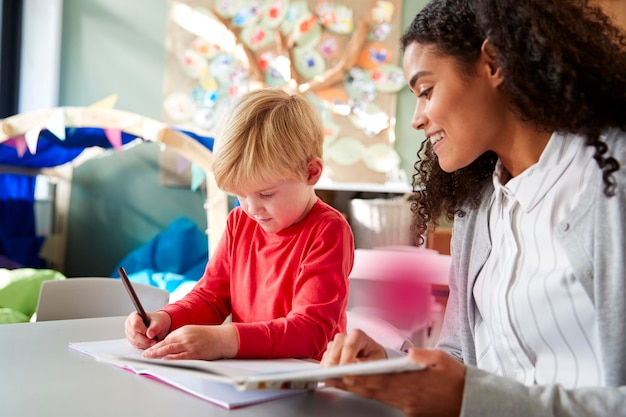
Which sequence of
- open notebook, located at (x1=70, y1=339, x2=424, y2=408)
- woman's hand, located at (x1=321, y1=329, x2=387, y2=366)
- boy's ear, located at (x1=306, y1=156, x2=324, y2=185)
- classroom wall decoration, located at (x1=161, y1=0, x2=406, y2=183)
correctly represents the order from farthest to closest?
classroom wall decoration, located at (x1=161, y1=0, x2=406, y2=183), boy's ear, located at (x1=306, y1=156, x2=324, y2=185), woman's hand, located at (x1=321, y1=329, x2=387, y2=366), open notebook, located at (x1=70, y1=339, x2=424, y2=408)

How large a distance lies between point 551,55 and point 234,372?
53 centimetres

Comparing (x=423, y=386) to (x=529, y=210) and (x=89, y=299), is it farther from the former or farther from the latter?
(x=89, y=299)

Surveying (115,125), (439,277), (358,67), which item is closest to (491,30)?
(439,277)

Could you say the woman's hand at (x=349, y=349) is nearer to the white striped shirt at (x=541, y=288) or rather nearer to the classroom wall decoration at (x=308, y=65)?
the white striped shirt at (x=541, y=288)

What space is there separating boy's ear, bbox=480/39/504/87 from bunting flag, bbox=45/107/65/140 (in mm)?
2294

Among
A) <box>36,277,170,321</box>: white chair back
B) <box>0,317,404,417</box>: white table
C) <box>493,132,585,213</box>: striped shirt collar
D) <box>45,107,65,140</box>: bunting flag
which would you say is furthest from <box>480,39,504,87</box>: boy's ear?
<box>45,107,65,140</box>: bunting flag

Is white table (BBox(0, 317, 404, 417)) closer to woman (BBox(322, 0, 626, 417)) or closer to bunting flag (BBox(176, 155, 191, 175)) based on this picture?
woman (BBox(322, 0, 626, 417))

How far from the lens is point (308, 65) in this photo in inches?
143

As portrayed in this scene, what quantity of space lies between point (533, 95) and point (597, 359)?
0.33 metres

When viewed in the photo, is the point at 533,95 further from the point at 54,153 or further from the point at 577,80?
the point at 54,153

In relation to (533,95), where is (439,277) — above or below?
below

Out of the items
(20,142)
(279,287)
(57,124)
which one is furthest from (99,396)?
(20,142)

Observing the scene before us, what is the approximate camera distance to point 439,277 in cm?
265

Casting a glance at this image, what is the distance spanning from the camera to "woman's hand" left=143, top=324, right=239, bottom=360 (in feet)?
2.69
